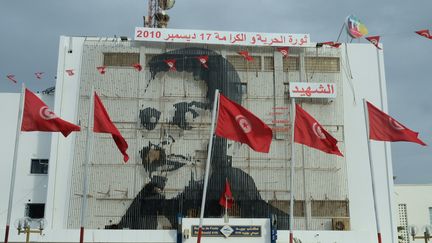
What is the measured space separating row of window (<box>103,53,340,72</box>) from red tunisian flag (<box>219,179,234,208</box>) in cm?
817

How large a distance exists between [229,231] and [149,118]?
30.4 feet

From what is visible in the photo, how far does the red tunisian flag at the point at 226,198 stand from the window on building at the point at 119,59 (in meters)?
10.2

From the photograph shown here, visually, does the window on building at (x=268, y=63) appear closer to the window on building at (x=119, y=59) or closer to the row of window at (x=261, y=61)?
the row of window at (x=261, y=61)

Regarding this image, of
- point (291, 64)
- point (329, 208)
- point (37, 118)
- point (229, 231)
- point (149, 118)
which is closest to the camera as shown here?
point (37, 118)

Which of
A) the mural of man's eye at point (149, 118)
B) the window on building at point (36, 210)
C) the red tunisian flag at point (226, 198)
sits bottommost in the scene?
Result: the window on building at point (36, 210)

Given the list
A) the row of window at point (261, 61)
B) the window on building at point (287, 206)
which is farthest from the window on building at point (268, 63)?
the window on building at point (287, 206)

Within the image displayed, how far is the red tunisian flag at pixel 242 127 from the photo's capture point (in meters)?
19.8

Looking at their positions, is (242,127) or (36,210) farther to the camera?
(36,210)

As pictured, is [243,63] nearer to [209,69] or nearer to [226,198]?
[209,69]

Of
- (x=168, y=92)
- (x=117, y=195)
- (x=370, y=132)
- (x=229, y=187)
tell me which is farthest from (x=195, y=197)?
Result: (x=370, y=132)

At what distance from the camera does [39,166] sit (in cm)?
3622

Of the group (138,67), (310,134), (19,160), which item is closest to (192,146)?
(138,67)

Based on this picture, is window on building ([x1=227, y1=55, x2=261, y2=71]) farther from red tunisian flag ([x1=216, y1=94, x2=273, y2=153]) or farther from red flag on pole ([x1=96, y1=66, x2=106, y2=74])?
red tunisian flag ([x1=216, y1=94, x2=273, y2=153])

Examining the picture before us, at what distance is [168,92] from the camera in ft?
118
